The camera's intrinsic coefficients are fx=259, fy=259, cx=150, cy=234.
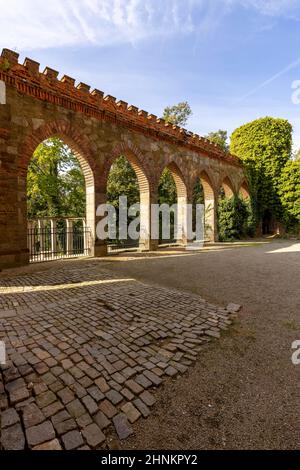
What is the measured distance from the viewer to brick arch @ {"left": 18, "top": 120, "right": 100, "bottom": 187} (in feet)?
25.8

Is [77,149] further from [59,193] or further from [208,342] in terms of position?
[59,193]

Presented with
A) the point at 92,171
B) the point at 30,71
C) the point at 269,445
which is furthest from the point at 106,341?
the point at 30,71

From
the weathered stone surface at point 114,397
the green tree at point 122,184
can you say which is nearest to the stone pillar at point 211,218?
the green tree at point 122,184

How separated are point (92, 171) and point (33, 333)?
24.1 ft

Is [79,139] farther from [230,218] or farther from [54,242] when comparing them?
[230,218]

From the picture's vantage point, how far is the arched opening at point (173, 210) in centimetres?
1426

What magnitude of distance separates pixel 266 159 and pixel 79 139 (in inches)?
634

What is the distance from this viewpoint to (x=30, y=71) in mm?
7930

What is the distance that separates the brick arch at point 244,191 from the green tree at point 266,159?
0.32 meters

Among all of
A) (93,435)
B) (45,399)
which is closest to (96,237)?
(45,399)

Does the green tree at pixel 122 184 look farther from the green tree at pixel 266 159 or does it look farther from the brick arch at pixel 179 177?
the green tree at pixel 266 159

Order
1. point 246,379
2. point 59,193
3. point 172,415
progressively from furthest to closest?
point 59,193, point 246,379, point 172,415

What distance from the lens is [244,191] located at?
20.3 metres

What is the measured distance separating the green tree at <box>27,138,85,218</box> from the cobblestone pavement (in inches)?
609
